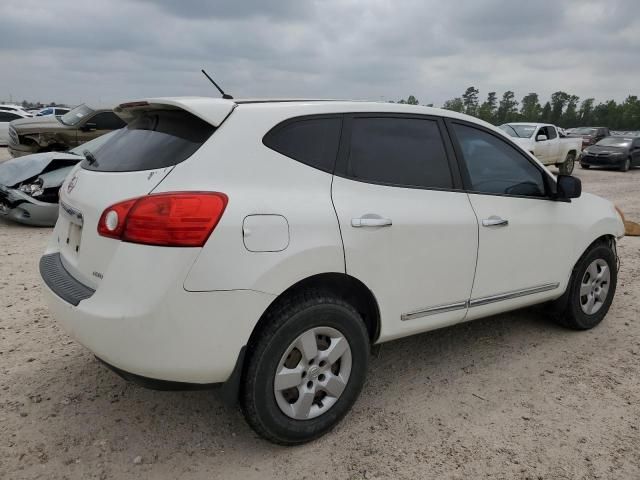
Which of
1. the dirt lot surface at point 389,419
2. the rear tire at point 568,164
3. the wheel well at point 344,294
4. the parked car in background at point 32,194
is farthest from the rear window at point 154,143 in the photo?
the rear tire at point 568,164

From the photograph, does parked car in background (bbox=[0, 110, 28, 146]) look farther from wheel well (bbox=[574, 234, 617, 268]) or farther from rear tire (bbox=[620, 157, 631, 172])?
rear tire (bbox=[620, 157, 631, 172])

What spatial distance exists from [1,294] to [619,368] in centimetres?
496

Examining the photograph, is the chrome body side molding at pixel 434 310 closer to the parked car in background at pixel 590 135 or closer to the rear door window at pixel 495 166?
the rear door window at pixel 495 166

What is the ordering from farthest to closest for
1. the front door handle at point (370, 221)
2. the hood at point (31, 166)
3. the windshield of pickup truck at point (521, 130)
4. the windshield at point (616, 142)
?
the windshield at point (616, 142) → the windshield of pickup truck at point (521, 130) → the hood at point (31, 166) → the front door handle at point (370, 221)

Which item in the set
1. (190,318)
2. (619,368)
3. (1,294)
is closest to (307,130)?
(190,318)

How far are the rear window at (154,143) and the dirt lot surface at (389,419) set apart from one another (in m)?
1.36

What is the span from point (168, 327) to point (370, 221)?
1.11 m

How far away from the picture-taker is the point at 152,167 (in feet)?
7.78

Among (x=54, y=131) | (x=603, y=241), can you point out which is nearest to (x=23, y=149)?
(x=54, y=131)

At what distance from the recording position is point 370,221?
263cm

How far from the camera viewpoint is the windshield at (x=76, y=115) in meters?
10.6

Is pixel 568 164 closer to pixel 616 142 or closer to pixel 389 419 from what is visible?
pixel 616 142

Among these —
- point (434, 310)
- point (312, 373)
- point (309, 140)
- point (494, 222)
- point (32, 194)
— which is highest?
point (309, 140)

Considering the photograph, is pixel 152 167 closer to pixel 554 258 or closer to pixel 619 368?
pixel 554 258
